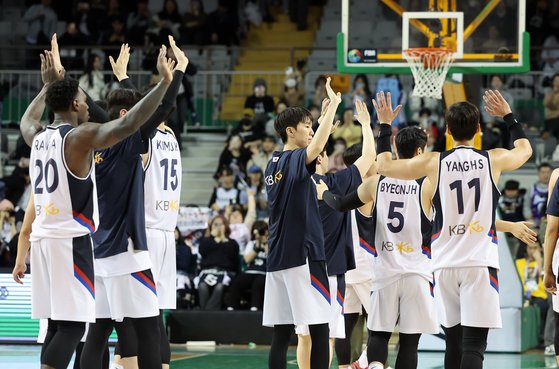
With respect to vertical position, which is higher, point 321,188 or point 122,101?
point 122,101

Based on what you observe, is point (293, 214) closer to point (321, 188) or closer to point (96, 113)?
point (321, 188)

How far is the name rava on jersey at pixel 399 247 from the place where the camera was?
8.52 m

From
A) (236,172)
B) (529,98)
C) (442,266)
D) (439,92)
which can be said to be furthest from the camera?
(529,98)

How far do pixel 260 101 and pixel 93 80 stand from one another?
10.2 ft

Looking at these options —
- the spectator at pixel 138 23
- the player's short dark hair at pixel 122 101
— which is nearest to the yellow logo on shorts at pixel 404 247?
the player's short dark hair at pixel 122 101

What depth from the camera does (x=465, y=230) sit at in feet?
24.0

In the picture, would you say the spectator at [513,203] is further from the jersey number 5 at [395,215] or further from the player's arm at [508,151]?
the player's arm at [508,151]

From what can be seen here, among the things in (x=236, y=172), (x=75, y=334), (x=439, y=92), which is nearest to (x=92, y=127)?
(x=75, y=334)

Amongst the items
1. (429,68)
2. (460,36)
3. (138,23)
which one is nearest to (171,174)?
(429,68)

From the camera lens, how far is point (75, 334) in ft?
21.7

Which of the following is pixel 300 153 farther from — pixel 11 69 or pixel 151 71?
pixel 11 69

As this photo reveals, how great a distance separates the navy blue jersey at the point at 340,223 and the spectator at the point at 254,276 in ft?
16.8

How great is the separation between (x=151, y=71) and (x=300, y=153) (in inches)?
505

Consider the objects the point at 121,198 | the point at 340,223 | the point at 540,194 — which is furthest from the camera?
the point at 540,194
